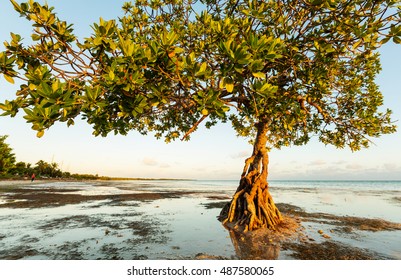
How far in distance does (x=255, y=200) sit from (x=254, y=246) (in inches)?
116

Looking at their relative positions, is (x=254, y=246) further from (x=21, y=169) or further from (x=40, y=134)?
(x=21, y=169)

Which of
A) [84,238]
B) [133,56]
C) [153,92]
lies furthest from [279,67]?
[84,238]

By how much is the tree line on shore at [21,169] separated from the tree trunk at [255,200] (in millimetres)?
43356

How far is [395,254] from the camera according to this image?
6531 millimetres

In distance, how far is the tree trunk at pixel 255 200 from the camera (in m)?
8.93

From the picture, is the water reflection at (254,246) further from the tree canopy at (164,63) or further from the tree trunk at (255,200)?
the tree canopy at (164,63)

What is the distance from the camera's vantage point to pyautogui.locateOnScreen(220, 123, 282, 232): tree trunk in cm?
893

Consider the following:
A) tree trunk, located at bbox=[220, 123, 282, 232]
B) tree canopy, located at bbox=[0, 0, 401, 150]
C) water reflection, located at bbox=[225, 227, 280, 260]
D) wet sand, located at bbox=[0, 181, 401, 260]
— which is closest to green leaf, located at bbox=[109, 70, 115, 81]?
tree canopy, located at bbox=[0, 0, 401, 150]

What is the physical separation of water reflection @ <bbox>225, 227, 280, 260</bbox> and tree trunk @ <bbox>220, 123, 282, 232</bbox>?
0.67 m

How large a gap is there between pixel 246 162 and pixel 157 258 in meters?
5.57

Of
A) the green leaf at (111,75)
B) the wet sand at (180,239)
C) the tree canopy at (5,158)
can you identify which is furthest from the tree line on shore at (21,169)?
the green leaf at (111,75)

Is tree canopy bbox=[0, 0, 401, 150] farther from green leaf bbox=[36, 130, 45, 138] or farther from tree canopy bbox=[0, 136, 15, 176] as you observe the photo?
tree canopy bbox=[0, 136, 15, 176]

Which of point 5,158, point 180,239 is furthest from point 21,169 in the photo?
point 180,239

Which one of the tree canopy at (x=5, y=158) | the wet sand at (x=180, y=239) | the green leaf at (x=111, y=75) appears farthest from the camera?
the tree canopy at (x=5, y=158)
